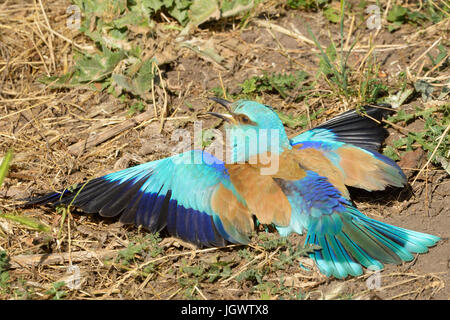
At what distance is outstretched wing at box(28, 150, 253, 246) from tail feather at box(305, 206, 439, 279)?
487 mm

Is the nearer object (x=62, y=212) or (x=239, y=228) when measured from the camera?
(x=239, y=228)

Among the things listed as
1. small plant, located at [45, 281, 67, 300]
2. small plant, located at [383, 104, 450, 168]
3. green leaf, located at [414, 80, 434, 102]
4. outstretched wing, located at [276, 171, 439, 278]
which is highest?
green leaf, located at [414, 80, 434, 102]

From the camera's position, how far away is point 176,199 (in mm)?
3889

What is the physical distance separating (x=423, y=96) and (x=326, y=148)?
3.83 ft

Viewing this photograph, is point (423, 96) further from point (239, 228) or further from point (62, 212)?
point (62, 212)

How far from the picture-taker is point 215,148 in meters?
4.61

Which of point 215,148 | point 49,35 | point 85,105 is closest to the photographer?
point 215,148

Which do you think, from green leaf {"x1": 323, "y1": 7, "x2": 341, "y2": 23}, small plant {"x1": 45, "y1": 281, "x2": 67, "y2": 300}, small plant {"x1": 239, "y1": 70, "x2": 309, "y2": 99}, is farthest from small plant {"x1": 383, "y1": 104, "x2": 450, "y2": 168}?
small plant {"x1": 45, "y1": 281, "x2": 67, "y2": 300}

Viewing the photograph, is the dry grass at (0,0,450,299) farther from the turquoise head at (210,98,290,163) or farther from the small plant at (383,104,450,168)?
the turquoise head at (210,98,290,163)

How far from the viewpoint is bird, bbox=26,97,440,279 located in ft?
11.8

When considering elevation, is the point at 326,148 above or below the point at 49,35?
below
